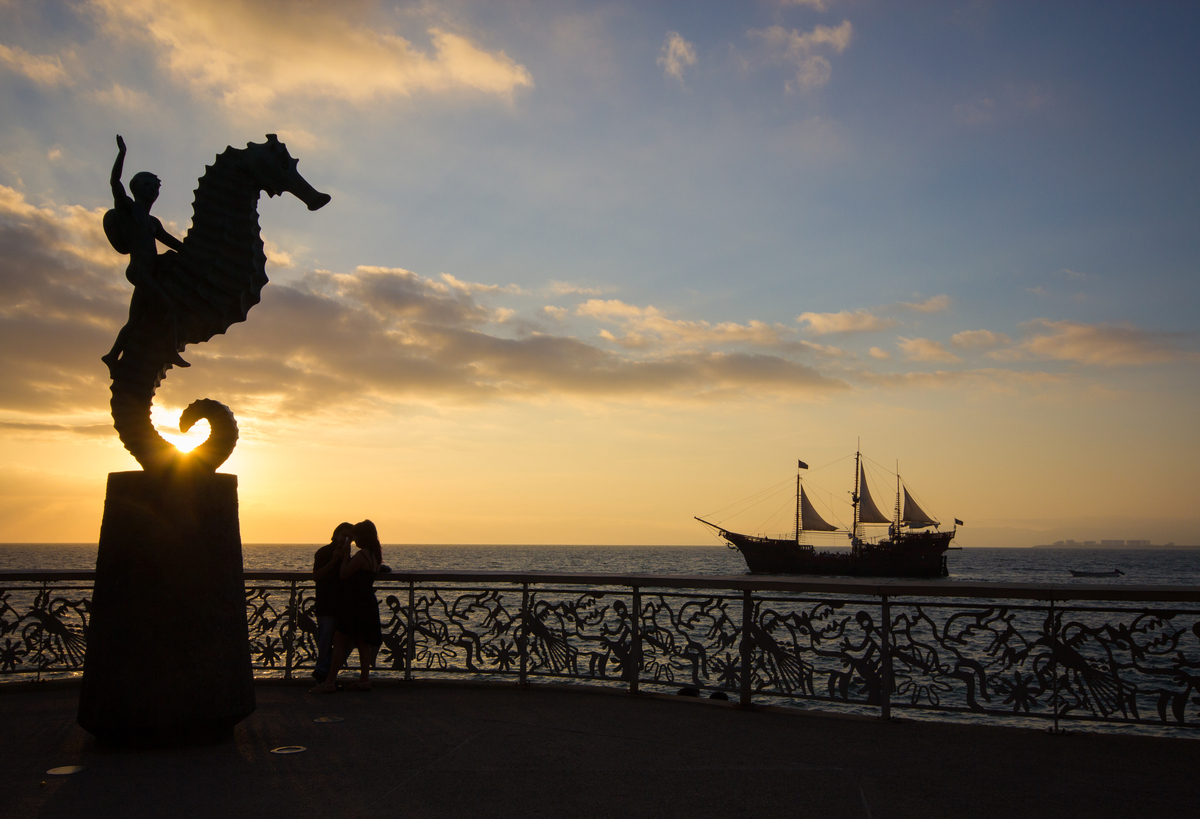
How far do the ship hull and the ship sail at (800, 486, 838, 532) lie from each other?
390 inches

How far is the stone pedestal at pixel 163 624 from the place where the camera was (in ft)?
16.6

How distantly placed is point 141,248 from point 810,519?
99231mm

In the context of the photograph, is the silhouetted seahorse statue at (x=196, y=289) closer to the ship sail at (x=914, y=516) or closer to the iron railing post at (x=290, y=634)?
the iron railing post at (x=290, y=634)

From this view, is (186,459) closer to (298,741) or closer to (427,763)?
(298,741)

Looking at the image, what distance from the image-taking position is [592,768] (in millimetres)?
4730

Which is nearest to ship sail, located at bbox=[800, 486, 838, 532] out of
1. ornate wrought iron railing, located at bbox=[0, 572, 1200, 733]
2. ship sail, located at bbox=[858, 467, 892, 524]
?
ship sail, located at bbox=[858, 467, 892, 524]

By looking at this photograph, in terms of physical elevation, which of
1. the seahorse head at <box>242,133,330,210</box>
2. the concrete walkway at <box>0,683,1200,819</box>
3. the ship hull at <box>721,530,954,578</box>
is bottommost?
the ship hull at <box>721,530,954,578</box>

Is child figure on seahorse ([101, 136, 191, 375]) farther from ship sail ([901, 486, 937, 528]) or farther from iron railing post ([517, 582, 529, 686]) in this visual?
ship sail ([901, 486, 937, 528])

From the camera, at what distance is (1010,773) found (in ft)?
15.7

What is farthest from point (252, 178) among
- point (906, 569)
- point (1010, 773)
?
point (906, 569)

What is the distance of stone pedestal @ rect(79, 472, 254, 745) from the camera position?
16.6 ft

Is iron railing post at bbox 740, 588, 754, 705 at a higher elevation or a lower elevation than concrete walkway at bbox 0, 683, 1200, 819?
higher

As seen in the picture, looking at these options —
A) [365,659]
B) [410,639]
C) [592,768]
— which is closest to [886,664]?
[592,768]

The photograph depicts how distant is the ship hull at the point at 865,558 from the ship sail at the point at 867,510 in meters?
8.57
